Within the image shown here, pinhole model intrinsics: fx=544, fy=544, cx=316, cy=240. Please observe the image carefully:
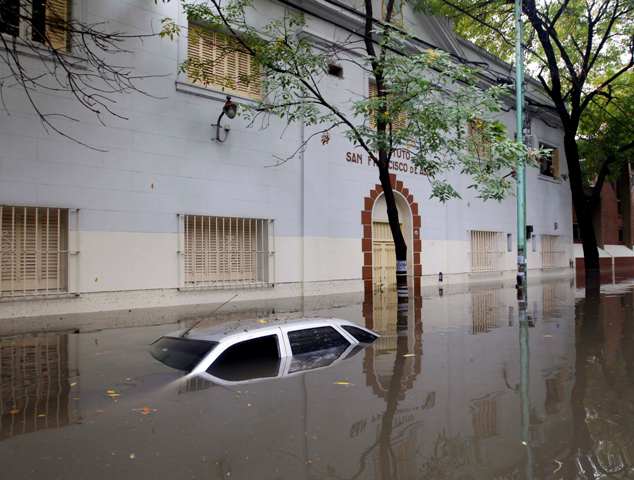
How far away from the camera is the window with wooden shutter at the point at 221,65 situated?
12148 millimetres

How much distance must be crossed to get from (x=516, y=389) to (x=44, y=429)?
474cm

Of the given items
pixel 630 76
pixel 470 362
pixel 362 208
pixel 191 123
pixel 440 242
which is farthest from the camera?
Answer: pixel 630 76

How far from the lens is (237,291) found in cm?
1288

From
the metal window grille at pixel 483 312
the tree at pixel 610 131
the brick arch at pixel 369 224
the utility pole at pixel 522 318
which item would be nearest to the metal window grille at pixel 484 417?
the utility pole at pixel 522 318

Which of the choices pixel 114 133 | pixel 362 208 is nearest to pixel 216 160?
pixel 114 133

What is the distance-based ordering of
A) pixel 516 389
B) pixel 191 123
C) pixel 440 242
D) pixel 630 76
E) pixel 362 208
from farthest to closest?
pixel 630 76, pixel 440 242, pixel 362 208, pixel 191 123, pixel 516 389

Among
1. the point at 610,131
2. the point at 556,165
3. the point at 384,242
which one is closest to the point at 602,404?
the point at 384,242

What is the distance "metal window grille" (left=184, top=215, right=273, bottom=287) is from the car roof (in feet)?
18.7

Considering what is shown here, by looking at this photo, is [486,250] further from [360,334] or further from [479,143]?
[360,334]

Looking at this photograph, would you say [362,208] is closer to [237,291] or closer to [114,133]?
[237,291]

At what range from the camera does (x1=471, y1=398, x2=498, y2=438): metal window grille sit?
462cm

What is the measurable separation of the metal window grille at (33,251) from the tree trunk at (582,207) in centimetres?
1761

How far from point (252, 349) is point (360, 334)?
2051 millimetres

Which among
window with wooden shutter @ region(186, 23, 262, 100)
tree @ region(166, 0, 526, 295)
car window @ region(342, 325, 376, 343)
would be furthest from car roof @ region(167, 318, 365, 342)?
window with wooden shutter @ region(186, 23, 262, 100)
